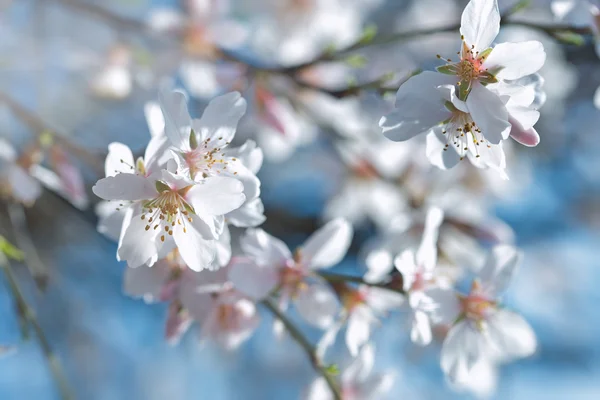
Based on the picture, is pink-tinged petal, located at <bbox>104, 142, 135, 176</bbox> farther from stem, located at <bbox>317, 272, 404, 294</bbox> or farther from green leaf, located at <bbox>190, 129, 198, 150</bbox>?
stem, located at <bbox>317, 272, 404, 294</bbox>

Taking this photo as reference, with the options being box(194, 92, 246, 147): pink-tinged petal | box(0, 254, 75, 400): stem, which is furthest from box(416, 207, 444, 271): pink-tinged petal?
box(0, 254, 75, 400): stem

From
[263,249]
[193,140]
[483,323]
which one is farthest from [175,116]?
[483,323]

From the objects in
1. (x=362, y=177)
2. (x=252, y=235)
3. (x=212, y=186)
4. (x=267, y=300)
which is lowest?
(x=362, y=177)

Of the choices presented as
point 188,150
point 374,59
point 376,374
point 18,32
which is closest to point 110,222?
point 188,150

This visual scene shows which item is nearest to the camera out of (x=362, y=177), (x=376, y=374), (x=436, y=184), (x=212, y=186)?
(x=212, y=186)

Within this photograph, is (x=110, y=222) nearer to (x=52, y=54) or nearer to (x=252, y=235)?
(x=252, y=235)

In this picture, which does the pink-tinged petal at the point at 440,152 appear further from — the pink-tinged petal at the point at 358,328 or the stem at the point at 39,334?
the stem at the point at 39,334
